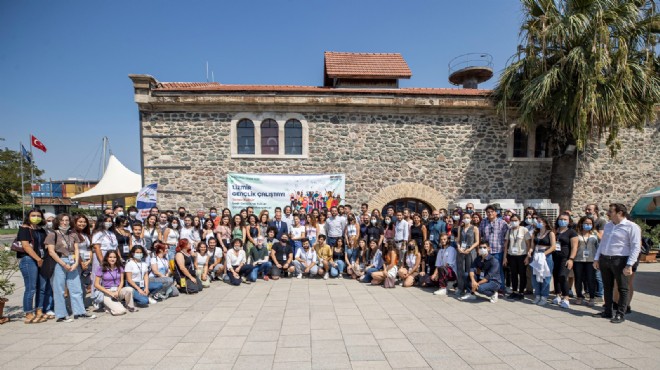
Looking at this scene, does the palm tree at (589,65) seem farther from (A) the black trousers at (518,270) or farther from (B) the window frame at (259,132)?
(B) the window frame at (259,132)

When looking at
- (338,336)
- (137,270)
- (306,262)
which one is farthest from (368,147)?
(137,270)

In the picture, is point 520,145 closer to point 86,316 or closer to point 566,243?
point 566,243

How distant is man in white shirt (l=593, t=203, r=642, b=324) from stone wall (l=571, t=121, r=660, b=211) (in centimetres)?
747

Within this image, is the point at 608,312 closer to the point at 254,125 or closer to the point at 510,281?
→ the point at 510,281

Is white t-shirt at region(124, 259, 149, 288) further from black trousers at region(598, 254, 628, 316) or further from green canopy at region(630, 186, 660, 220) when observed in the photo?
green canopy at region(630, 186, 660, 220)

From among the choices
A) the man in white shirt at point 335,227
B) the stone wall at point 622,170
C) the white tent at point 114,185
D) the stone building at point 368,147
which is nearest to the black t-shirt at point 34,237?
the stone building at point 368,147

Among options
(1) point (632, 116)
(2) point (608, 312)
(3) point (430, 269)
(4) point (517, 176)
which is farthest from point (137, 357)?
(1) point (632, 116)

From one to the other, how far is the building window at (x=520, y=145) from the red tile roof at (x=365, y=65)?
524cm

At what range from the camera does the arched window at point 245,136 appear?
10680mm

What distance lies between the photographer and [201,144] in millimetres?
10516

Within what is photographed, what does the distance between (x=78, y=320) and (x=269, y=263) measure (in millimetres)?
3791

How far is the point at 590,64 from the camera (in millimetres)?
8977

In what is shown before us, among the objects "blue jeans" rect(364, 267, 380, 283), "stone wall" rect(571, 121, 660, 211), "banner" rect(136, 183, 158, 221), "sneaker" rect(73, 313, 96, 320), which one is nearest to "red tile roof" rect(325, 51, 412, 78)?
"stone wall" rect(571, 121, 660, 211)

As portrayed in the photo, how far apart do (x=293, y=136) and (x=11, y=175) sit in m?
28.6
